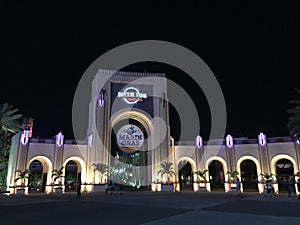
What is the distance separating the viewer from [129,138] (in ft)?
156

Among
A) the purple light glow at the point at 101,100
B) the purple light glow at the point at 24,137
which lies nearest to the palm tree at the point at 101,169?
the purple light glow at the point at 101,100

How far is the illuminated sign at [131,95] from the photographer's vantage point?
4638 centimetres

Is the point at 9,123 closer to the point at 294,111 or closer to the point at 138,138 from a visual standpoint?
the point at 138,138

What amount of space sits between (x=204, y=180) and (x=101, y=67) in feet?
94.1

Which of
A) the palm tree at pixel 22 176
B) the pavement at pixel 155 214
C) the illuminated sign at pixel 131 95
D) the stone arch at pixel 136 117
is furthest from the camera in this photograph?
the illuminated sign at pixel 131 95

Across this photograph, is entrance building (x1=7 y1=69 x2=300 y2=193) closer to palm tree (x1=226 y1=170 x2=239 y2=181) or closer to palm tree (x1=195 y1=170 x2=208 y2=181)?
palm tree (x1=195 y1=170 x2=208 y2=181)

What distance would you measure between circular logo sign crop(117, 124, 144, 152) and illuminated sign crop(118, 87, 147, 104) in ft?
17.9

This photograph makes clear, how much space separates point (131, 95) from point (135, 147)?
10.3m

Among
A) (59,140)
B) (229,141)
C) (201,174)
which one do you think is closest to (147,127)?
(201,174)

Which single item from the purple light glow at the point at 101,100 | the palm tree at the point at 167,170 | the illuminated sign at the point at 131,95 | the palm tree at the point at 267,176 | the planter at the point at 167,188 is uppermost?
the illuminated sign at the point at 131,95

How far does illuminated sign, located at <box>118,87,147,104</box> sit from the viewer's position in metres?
46.4

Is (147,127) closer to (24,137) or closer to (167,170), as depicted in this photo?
(167,170)

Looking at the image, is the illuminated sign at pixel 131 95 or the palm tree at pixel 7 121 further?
the illuminated sign at pixel 131 95

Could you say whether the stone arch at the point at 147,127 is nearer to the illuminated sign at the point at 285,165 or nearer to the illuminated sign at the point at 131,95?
the illuminated sign at the point at 131,95
